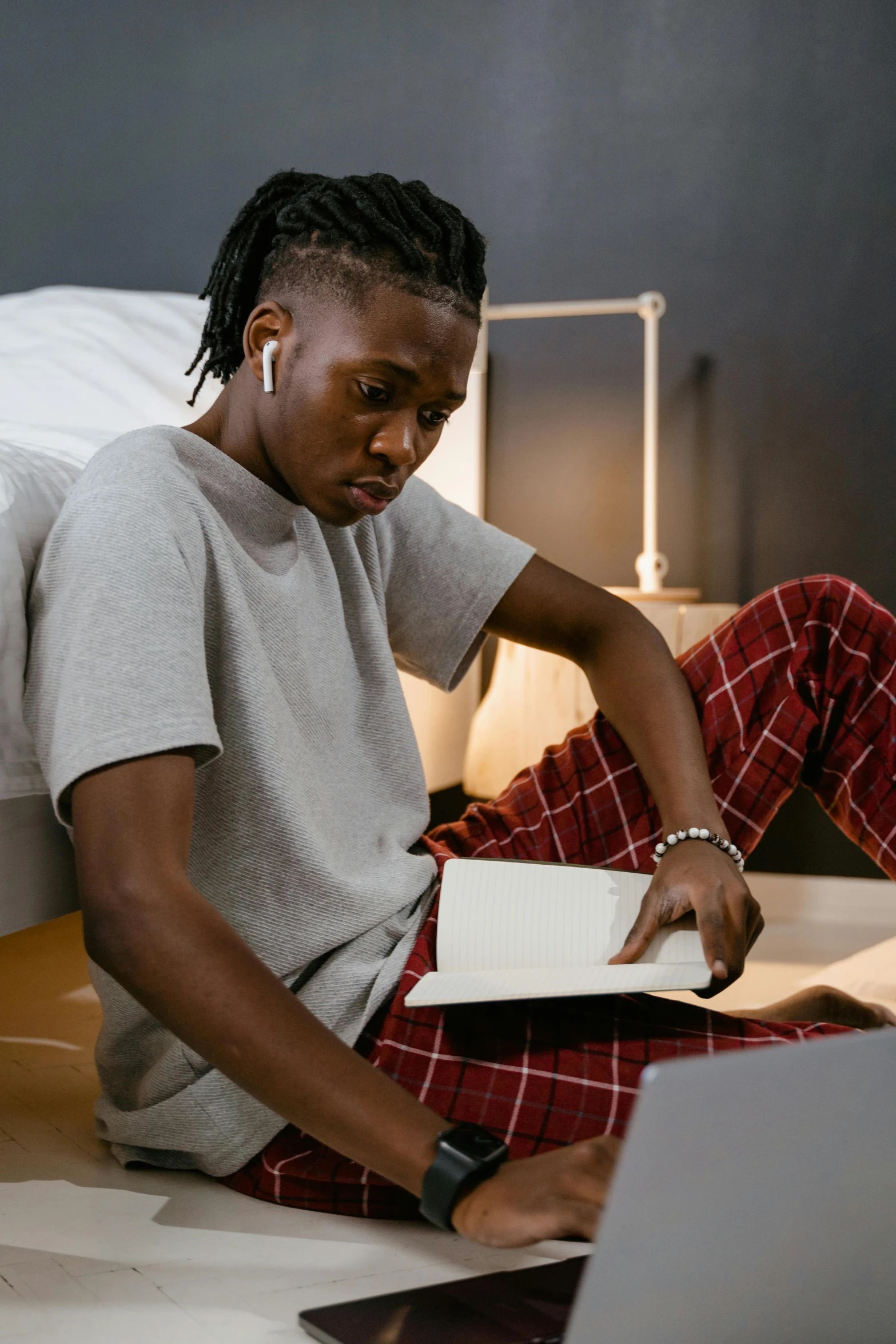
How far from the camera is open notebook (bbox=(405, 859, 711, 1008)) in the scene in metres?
0.82

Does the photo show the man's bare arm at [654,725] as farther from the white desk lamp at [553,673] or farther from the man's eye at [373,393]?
the white desk lamp at [553,673]

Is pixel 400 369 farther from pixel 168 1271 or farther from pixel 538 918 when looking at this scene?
pixel 168 1271

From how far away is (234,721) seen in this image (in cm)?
83

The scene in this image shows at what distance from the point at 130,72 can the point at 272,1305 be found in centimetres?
237

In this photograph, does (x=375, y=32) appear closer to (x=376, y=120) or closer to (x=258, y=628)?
(x=376, y=120)

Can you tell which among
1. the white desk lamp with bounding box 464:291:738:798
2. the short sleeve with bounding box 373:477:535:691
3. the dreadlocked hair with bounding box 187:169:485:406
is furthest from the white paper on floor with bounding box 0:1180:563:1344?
the white desk lamp with bounding box 464:291:738:798

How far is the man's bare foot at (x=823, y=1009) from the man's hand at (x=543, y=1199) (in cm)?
56

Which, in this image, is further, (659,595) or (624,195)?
(624,195)

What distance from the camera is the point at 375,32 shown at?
2.26 meters

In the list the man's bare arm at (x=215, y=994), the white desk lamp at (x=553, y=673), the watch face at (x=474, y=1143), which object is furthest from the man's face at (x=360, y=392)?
the white desk lamp at (x=553, y=673)

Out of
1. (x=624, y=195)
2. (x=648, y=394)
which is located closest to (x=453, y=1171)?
(x=648, y=394)

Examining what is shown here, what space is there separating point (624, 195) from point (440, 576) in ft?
4.37

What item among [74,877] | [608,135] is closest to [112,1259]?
[74,877]

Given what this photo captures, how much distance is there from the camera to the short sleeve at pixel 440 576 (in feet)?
3.71
